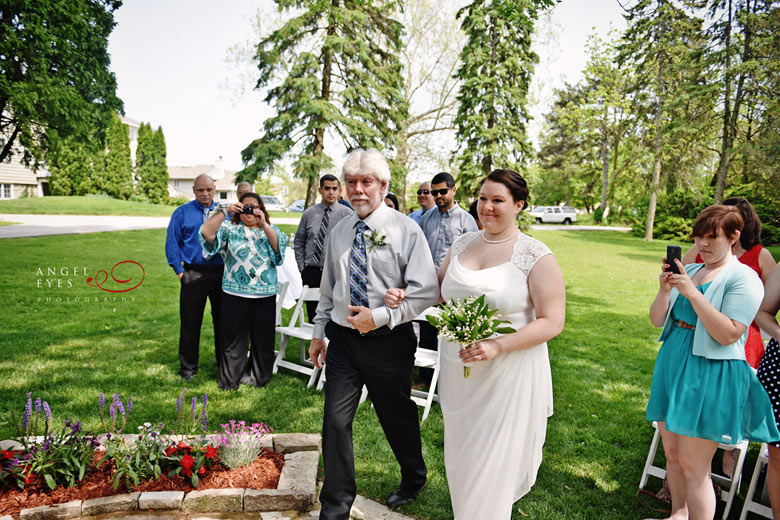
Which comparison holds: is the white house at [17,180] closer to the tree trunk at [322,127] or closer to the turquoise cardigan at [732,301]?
the tree trunk at [322,127]

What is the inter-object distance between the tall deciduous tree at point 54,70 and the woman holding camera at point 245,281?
12.4m

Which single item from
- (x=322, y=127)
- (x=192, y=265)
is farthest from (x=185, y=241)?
(x=322, y=127)

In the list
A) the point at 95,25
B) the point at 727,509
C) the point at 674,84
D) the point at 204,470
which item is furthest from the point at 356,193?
the point at 674,84

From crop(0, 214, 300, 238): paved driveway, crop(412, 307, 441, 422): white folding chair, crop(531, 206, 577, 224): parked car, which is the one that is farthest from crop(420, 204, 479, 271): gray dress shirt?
crop(531, 206, 577, 224): parked car

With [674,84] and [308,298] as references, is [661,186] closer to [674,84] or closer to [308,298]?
Result: [674,84]

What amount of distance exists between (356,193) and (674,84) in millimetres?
31855

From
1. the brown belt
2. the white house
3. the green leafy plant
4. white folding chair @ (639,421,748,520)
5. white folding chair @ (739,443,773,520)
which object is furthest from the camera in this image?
the white house

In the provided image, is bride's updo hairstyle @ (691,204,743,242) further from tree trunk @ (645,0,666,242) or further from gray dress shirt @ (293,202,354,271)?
tree trunk @ (645,0,666,242)

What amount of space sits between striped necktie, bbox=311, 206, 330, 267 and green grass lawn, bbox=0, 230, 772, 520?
1.58m

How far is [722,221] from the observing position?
9.36 feet

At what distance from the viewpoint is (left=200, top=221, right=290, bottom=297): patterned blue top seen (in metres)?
5.45

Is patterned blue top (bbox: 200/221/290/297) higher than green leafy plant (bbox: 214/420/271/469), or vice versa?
patterned blue top (bbox: 200/221/290/297)

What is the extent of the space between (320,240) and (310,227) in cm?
25

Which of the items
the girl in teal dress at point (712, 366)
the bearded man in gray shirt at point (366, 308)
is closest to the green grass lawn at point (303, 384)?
the bearded man in gray shirt at point (366, 308)
